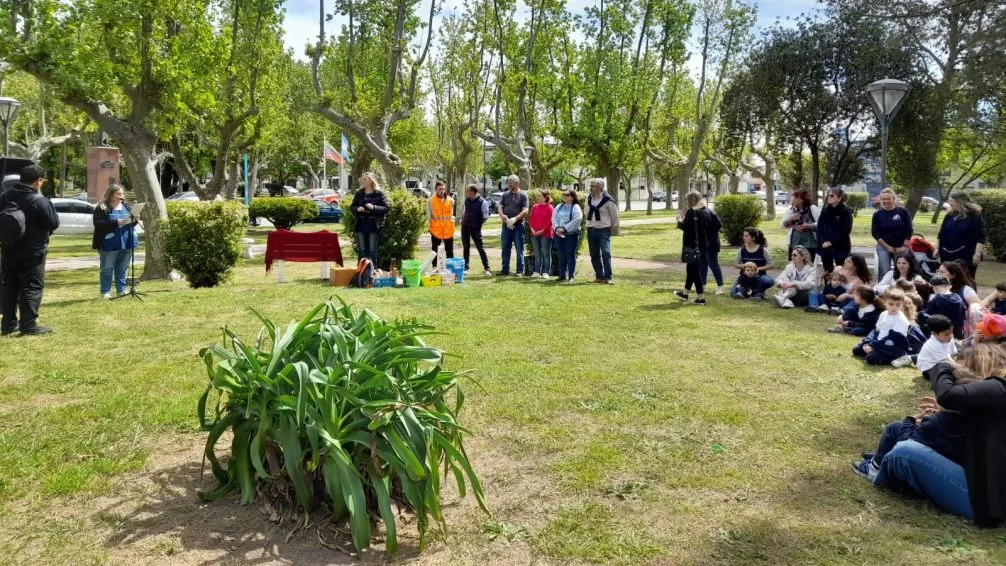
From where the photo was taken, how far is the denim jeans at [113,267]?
33.9 ft

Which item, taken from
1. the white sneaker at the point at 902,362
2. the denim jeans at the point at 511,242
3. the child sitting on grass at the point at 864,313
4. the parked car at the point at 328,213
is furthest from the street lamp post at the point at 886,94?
the parked car at the point at 328,213

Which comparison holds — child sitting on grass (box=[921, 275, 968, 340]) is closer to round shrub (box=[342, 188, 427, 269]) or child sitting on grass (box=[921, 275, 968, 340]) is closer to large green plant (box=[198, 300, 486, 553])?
large green plant (box=[198, 300, 486, 553])

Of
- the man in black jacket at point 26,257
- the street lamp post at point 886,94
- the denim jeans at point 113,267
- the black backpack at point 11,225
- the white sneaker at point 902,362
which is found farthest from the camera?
the street lamp post at point 886,94

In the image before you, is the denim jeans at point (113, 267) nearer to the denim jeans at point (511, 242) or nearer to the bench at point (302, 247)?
the bench at point (302, 247)

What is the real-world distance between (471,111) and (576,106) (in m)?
5.62

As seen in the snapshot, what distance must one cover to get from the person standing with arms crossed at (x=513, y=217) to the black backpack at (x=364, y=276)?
8.59 ft

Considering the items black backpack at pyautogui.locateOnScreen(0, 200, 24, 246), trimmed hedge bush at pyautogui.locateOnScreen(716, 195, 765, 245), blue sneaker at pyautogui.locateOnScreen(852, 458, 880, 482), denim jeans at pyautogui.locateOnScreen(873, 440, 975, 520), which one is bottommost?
blue sneaker at pyautogui.locateOnScreen(852, 458, 880, 482)

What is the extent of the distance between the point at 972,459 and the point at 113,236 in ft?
33.7

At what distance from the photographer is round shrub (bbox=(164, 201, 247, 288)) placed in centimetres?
1148

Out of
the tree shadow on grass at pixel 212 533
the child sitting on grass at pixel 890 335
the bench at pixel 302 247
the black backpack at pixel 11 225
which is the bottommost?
the tree shadow on grass at pixel 212 533

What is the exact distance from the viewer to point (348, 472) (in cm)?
328

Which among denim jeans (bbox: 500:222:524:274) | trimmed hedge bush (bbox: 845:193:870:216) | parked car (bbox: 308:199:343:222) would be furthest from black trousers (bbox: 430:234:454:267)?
trimmed hedge bush (bbox: 845:193:870:216)

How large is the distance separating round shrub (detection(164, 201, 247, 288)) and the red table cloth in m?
0.74

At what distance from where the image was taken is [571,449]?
183 inches
